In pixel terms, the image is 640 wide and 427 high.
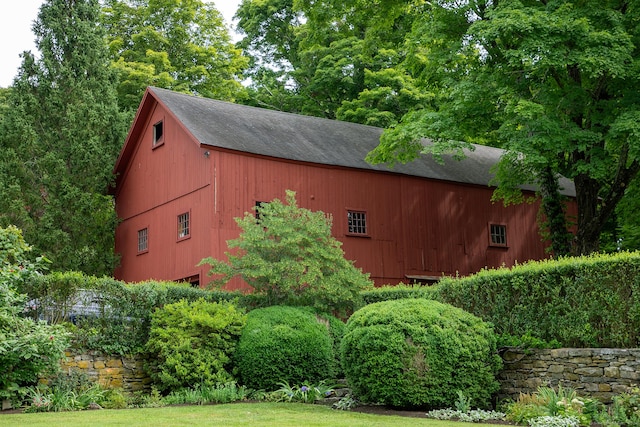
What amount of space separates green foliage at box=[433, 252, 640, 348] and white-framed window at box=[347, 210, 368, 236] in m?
10.5

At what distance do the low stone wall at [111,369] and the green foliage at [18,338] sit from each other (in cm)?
121

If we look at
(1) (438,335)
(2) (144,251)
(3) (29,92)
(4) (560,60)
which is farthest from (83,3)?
(1) (438,335)

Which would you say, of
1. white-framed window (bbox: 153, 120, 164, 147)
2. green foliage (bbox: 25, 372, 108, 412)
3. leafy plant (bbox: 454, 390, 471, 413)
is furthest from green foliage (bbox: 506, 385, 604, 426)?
white-framed window (bbox: 153, 120, 164, 147)

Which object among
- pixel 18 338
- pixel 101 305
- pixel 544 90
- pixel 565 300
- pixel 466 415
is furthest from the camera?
pixel 544 90

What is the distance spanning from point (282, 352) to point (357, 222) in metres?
10.7

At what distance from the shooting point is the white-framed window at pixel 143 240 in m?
25.6

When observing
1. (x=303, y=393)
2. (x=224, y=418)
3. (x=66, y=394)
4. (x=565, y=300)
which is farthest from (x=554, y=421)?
(x=66, y=394)

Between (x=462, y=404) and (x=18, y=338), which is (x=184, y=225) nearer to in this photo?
(x=18, y=338)

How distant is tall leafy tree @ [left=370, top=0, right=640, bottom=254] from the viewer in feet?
60.6

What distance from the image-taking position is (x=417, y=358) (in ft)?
39.4

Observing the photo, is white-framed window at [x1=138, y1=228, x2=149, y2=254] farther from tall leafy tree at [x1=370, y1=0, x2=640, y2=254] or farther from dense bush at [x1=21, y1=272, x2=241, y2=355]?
dense bush at [x1=21, y1=272, x2=241, y2=355]

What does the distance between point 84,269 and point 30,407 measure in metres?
13.4

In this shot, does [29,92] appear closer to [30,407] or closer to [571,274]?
[30,407]

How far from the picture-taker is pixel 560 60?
18.3m
